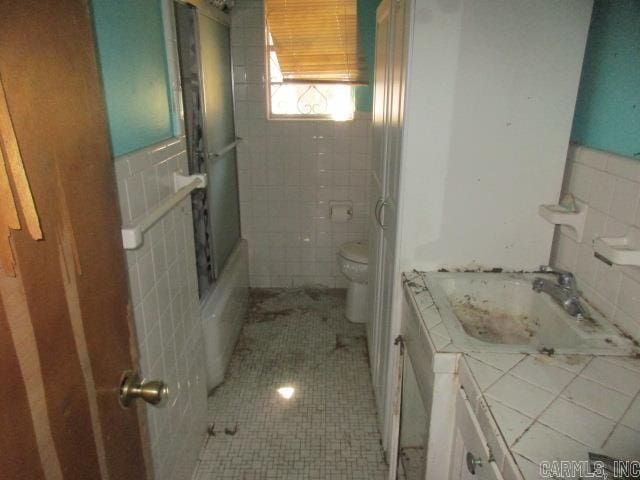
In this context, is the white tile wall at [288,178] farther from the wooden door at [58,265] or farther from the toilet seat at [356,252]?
the wooden door at [58,265]

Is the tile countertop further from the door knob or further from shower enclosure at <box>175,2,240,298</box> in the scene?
shower enclosure at <box>175,2,240,298</box>

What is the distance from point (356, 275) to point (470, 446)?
179 centimetres

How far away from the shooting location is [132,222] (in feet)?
3.84

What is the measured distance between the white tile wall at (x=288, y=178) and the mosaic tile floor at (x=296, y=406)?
45cm

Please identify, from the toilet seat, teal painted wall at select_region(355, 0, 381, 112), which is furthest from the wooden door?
teal painted wall at select_region(355, 0, 381, 112)

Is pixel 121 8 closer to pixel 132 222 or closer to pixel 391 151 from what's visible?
pixel 132 222

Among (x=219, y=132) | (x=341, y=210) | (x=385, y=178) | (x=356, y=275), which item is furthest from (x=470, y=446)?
(x=341, y=210)

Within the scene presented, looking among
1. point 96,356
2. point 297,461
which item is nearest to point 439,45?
point 96,356

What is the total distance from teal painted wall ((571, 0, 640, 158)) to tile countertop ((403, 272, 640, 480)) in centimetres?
60

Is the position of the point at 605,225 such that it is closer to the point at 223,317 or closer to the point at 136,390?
the point at 136,390

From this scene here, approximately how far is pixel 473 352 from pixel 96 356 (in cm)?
87

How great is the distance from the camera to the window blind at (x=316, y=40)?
2805 millimetres

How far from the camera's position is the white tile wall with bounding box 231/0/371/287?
3.00 meters

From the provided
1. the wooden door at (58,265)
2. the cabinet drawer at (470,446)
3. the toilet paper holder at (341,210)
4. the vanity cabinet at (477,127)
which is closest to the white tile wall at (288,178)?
the toilet paper holder at (341,210)
